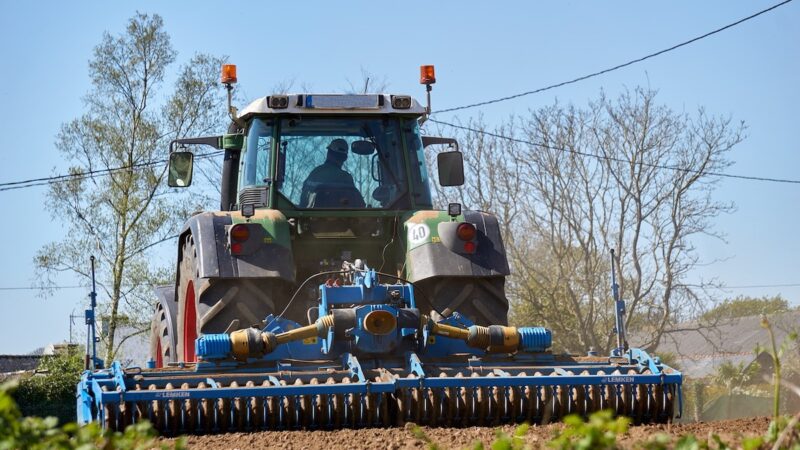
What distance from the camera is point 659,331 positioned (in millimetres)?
23281

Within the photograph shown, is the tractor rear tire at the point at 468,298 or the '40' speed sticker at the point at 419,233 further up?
the '40' speed sticker at the point at 419,233

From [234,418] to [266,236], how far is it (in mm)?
1452

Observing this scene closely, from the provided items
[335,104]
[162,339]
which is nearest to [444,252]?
[335,104]

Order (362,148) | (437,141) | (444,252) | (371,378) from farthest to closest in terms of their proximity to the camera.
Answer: (437,141) < (362,148) < (444,252) < (371,378)

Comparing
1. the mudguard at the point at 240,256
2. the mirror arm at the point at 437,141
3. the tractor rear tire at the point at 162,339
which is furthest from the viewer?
the mirror arm at the point at 437,141

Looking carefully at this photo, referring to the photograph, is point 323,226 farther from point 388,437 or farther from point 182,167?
point 388,437

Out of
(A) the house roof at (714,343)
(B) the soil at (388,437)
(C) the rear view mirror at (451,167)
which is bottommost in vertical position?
(A) the house roof at (714,343)

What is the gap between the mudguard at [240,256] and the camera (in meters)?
7.54

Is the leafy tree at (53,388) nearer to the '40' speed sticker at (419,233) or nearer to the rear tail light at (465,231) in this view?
the '40' speed sticker at (419,233)

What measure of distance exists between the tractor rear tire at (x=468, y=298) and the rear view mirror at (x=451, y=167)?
1.30 metres

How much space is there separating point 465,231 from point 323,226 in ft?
3.34

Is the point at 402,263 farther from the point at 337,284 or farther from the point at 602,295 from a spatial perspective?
the point at 602,295

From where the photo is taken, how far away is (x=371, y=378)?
6.98 meters

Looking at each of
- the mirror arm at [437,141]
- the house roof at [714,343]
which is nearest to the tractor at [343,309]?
the mirror arm at [437,141]
